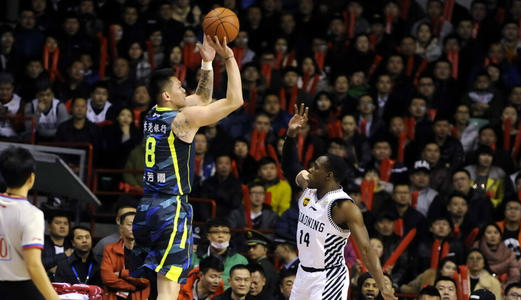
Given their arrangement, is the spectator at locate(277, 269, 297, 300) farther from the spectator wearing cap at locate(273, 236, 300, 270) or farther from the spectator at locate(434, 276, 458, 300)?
the spectator at locate(434, 276, 458, 300)

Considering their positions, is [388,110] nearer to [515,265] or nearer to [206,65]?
[515,265]

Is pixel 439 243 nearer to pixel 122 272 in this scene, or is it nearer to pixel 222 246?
pixel 222 246

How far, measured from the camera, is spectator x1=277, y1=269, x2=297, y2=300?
474 inches

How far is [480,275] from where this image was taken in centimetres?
1311

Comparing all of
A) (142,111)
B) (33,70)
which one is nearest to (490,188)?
(142,111)

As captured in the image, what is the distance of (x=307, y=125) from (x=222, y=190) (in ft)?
6.54

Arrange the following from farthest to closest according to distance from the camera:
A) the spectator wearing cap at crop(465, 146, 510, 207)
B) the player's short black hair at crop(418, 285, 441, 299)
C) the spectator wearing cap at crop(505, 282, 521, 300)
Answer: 1. the spectator wearing cap at crop(465, 146, 510, 207)
2. the spectator wearing cap at crop(505, 282, 521, 300)
3. the player's short black hair at crop(418, 285, 441, 299)

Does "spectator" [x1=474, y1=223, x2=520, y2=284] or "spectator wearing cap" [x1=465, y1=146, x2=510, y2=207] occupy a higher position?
"spectator wearing cap" [x1=465, y1=146, x2=510, y2=207]

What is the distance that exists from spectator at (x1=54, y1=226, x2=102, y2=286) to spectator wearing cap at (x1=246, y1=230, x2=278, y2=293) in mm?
2080

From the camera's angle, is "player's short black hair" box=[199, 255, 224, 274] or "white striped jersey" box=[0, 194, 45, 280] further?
"player's short black hair" box=[199, 255, 224, 274]

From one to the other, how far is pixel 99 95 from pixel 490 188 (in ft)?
19.7

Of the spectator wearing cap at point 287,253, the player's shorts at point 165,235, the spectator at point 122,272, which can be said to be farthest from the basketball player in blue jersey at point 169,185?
the spectator wearing cap at point 287,253

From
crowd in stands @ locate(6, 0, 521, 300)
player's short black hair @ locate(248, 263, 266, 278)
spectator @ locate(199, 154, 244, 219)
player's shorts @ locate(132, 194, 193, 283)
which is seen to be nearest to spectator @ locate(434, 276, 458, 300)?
crowd in stands @ locate(6, 0, 521, 300)

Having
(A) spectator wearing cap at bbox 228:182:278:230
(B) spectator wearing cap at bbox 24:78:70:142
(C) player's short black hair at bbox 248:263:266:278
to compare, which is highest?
(B) spectator wearing cap at bbox 24:78:70:142
